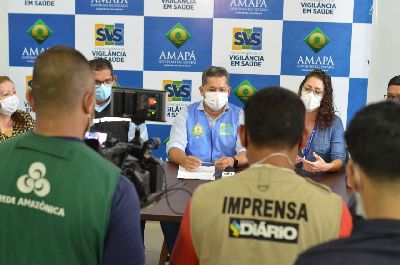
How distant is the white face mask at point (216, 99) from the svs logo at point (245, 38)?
0.88 meters

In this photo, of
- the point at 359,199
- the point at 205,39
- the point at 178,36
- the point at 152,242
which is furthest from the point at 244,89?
the point at 359,199

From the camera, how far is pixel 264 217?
1.25m

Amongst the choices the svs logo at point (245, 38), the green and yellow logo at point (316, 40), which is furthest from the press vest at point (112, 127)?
the green and yellow logo at point (316, 40)

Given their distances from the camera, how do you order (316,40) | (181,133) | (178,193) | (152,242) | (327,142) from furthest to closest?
1. (316,40)
2. (152,242)
3. (181,133)
4. (327,142)
5. (178,193)

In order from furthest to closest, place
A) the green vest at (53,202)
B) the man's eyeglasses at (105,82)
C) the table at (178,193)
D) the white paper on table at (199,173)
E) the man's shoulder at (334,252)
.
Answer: the man's eyeglasses at (105,82)
the white paper on table at (199,173)
the table at (178,193)
the green vest at (53,202)
the man's shoulder at (334,252)

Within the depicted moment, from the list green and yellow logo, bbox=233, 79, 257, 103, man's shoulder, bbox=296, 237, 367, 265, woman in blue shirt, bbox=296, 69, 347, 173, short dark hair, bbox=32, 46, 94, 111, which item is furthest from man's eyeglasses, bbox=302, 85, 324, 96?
man's shoulder, bbox=296, 237, 367, 265

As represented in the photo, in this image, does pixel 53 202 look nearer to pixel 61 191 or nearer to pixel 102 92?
pixel 61 191

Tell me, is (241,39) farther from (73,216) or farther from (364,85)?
(73,216)

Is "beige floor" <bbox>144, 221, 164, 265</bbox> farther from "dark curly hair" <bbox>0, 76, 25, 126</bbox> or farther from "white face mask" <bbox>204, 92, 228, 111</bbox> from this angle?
"dark curly hair" <bbox>0, 76, 25, 126</bbox>

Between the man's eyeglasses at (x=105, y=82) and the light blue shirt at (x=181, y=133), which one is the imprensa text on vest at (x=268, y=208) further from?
the man's eyeglasses at (x=105, y=82)

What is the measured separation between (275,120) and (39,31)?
3487 mm

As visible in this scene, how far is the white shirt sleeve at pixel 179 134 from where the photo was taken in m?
3.38

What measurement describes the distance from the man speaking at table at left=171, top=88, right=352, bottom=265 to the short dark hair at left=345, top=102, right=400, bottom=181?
29cm

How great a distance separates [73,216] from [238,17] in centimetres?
324
